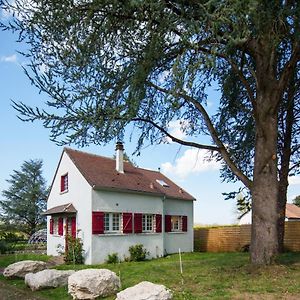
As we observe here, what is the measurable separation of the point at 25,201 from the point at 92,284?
1451 inches

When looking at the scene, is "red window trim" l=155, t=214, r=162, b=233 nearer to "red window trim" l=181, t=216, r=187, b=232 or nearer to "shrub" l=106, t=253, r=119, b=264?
"red window trim" l=181, t=216, r=187, b=232

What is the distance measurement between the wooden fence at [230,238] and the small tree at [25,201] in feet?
69.7

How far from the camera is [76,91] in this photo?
10922 millimetres

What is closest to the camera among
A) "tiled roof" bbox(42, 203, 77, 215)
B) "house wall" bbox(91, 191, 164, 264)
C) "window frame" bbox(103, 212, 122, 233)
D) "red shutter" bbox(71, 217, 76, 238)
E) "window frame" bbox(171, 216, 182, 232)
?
"house wall" bbox(91, 191, 164, 264)

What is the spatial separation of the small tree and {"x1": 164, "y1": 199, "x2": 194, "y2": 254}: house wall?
2169cm

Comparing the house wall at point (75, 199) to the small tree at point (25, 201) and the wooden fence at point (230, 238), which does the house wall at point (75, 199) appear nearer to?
the wooden fence at point (230, 238)

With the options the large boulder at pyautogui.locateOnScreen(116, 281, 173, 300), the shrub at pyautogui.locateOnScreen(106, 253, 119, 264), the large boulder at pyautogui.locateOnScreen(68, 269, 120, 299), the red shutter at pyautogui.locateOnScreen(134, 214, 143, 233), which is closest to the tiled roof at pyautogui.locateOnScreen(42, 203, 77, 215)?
the shrub at pyautogui.locateOnScreen(106, 253, 119, 264)

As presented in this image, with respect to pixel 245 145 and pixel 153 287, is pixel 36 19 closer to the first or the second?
pixel 153 287

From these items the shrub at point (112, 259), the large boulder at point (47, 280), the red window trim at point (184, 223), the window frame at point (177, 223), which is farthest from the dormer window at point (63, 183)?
the large boulder at point (47, 280)

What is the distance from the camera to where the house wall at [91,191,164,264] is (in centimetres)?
2070

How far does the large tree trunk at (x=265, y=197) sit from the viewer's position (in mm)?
11453

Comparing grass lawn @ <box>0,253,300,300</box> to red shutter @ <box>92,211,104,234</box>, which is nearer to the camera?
grass lawn @ <box>0,253,300,300</box>

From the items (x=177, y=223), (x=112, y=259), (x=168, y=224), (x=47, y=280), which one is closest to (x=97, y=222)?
(x=112, y=259)

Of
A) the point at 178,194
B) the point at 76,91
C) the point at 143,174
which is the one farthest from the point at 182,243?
the point at 76,91
